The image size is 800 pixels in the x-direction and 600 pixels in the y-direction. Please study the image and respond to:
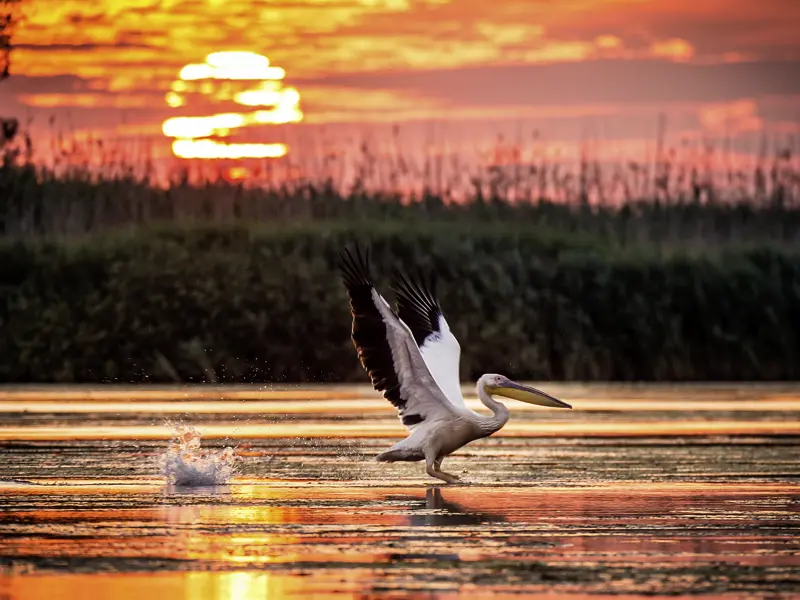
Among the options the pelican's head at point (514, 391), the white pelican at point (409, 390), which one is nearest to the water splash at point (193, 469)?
the white pelican at point (409, 390)

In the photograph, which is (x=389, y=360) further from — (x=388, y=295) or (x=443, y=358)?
(x=388, y=295)

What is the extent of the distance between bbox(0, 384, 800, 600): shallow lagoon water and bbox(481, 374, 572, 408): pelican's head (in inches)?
18.1

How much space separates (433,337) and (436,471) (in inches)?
56.5

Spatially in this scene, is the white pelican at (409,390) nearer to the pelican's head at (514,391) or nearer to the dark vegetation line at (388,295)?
the pelican's head at (514,391)

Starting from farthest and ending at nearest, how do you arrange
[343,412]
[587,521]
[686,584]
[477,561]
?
[343,412], [587,521], [477,561], [686,584]

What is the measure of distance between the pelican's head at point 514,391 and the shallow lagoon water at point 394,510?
18.1 inches

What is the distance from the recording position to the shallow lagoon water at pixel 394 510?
848 centimetres

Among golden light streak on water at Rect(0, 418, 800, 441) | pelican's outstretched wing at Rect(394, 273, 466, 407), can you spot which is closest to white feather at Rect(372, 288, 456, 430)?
pelican's outstretched wing at Rect(394, 273, 466, 407)

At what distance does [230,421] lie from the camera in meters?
18.5

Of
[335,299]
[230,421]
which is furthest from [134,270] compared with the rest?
[230,421]

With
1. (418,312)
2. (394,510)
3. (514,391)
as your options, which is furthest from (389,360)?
(394,510)

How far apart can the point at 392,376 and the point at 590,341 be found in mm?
11971

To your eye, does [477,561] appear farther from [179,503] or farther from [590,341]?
[590,341]

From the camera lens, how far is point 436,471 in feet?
43.3
